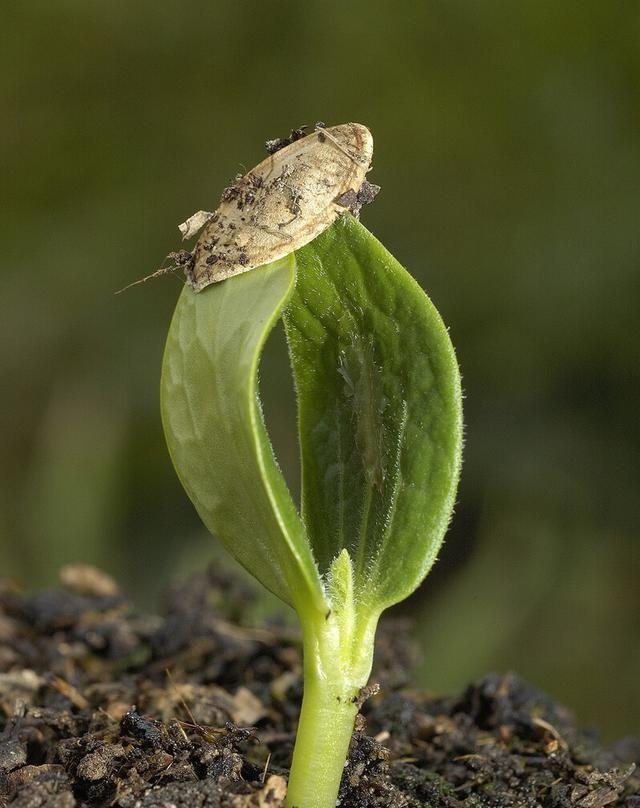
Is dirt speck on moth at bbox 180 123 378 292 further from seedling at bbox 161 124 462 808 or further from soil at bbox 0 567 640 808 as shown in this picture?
soil at bbox 0 567 640 808

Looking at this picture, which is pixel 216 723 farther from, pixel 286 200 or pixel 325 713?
pixel 286 200

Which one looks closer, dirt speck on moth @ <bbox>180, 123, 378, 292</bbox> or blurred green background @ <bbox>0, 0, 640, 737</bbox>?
dirt speck on moth @ <bbox>180, 123, 378, 292</bbox>

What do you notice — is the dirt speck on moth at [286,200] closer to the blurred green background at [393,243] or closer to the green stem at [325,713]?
the green stem at [325,713]

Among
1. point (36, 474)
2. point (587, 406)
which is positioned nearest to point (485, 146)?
point (587, 406)

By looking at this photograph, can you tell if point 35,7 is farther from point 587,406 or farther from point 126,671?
point 126,671

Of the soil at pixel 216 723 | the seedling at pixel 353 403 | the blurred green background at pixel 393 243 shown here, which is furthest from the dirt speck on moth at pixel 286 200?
the blurred green background at pixel 393 243

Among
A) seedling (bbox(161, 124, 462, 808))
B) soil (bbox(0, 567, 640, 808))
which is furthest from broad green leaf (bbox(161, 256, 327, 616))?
soil (bbox(0, 567, 640, 808))
